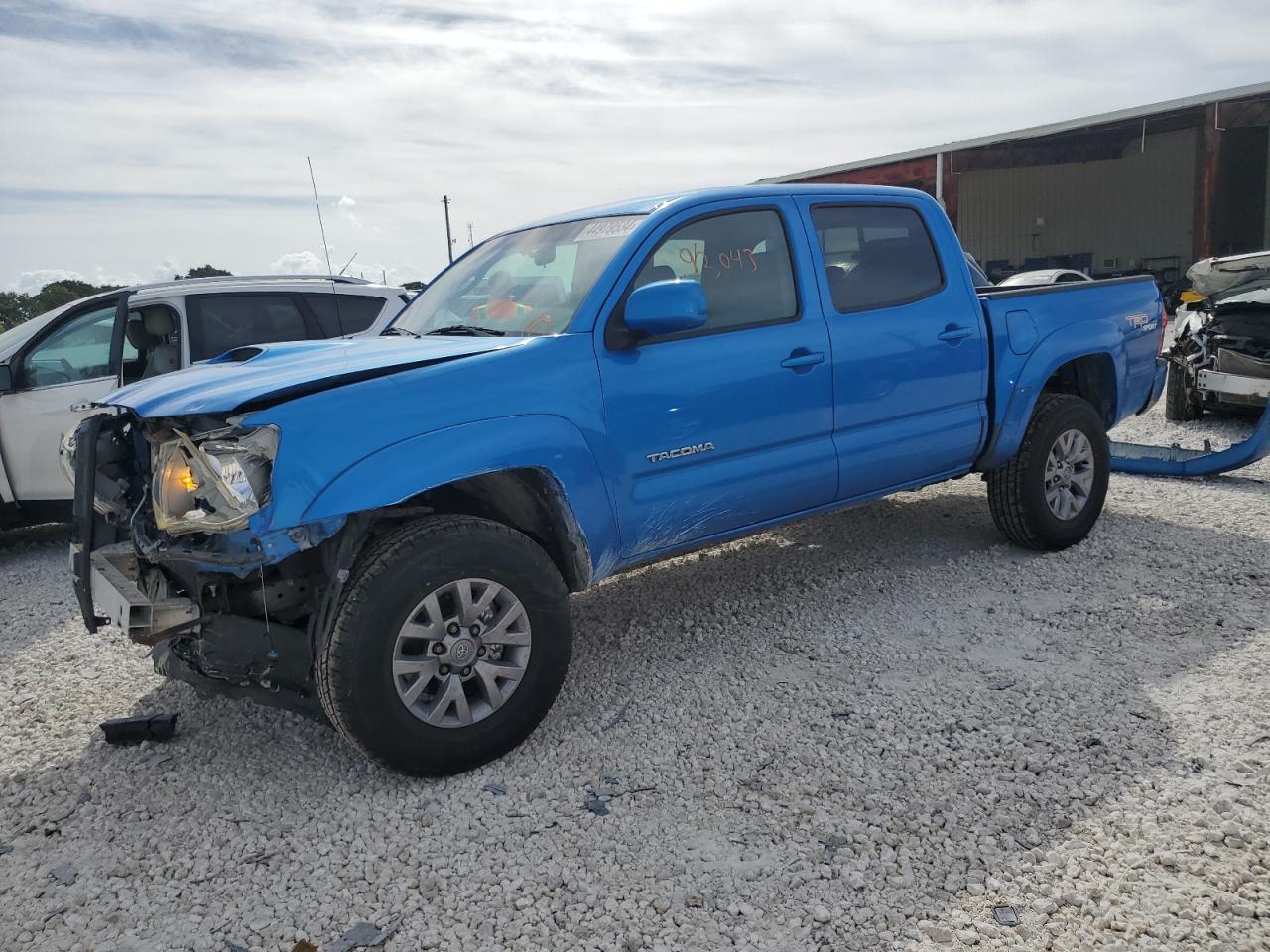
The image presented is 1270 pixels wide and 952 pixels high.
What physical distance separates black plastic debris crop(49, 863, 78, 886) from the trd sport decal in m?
2.24

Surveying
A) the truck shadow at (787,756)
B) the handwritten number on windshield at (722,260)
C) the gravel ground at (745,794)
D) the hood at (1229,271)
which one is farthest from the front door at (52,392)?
the hood at (1229,271)

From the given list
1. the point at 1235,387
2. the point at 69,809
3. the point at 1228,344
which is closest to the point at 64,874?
the point at 69,809

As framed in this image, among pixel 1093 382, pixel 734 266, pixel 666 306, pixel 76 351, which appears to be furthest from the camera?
pixel 76 351

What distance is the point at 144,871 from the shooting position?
287 centimetres

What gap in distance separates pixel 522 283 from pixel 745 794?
2237mm

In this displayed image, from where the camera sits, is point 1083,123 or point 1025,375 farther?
point 1083,123

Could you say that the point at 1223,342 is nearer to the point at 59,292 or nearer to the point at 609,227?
the point at 609,227

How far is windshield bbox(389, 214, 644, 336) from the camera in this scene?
3797mm

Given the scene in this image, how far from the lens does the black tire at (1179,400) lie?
8898 millimetres

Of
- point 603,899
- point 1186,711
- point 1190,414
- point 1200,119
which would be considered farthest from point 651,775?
point 1200,119

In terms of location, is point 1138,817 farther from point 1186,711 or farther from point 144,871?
point 144,871

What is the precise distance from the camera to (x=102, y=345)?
6.81 meters

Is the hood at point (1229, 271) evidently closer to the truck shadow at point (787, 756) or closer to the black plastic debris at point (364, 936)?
the truck shadow at point (787, 756)

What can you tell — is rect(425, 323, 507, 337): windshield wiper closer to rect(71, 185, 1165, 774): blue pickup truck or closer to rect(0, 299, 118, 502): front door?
rect(71, 185, 1165, 774): blue pickup truck
